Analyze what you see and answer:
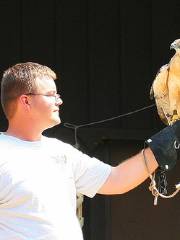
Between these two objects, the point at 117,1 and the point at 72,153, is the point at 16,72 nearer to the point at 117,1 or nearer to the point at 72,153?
the point at 72,153

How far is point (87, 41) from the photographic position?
151 inches

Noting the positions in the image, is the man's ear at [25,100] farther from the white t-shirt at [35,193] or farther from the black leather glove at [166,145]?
the black leather glove at [166,145]

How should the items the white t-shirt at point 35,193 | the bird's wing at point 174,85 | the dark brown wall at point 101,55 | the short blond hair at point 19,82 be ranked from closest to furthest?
the white t-shirt at point 35,193
the short blond hair at point 19,82
the bird's wing at point 174,85
the dark brown wall at point 101,55

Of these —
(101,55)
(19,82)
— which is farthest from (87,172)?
(101,55)

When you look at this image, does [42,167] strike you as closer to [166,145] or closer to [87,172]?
[87,172]

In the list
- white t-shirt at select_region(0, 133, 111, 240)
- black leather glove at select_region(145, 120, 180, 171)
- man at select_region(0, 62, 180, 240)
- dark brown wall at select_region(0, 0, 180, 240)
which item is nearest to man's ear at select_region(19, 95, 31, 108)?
man at select_region(0, 62, 180, 240)

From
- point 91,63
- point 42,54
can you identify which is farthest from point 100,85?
point 42,54

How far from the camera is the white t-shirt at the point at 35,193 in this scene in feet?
6.12

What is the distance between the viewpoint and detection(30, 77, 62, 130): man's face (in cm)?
202

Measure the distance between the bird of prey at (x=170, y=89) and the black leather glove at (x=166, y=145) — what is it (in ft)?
0.23

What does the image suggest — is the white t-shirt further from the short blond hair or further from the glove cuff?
the glove cuff

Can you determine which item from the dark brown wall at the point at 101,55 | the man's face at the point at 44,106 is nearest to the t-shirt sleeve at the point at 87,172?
the man's face at the point at 44,106

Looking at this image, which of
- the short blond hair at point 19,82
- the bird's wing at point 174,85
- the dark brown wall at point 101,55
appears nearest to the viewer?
the short blond hair at point 19,82

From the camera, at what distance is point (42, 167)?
6.37ft
